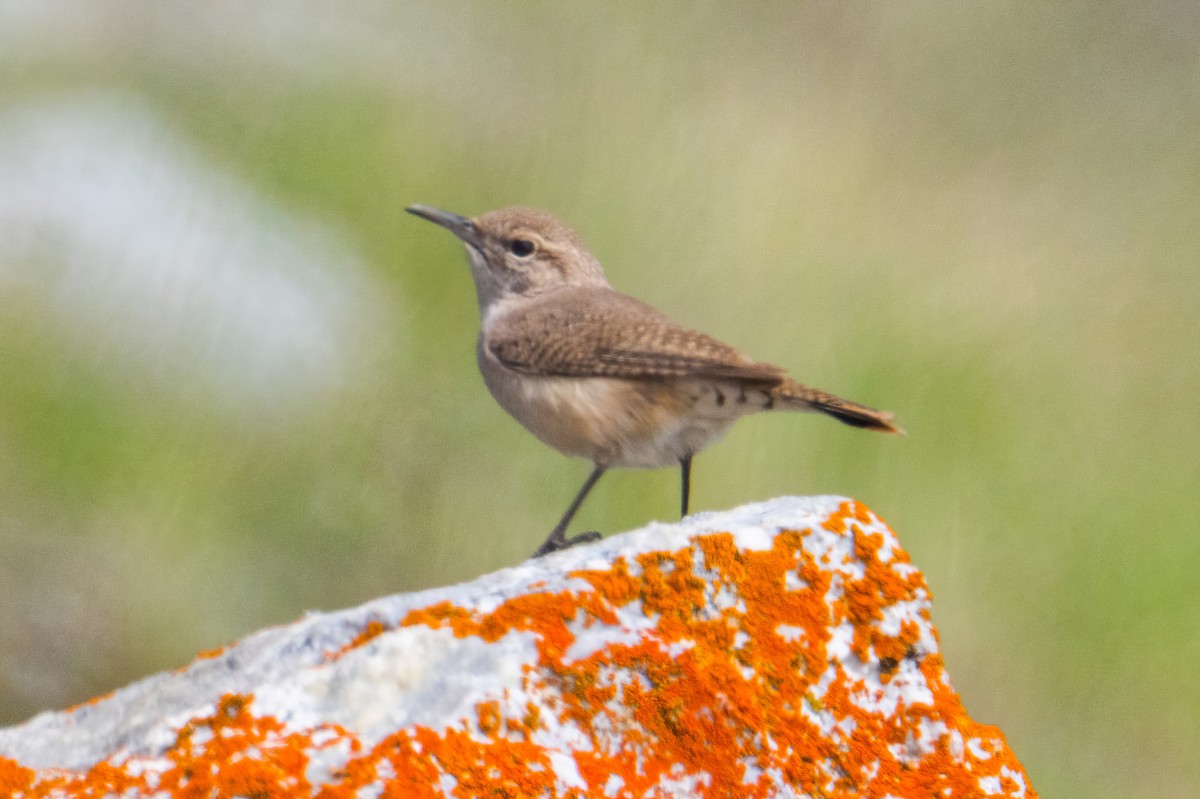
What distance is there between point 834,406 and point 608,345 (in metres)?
1.13

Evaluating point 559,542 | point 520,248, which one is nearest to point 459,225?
point 520,248

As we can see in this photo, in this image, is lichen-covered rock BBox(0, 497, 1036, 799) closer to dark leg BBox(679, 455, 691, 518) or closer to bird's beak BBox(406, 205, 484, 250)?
dark leg BBox(679, 455, 691, 518)

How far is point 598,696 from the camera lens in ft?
10.9

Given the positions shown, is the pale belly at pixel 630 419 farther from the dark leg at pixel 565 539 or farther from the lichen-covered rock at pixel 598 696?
the lichen-covered rock at pixel 598 696

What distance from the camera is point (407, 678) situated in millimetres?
3287

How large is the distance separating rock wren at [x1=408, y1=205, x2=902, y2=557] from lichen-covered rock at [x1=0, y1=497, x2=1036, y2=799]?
52.3 inches

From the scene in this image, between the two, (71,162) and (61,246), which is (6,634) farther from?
(71,162)

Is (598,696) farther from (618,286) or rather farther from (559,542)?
(618,286)

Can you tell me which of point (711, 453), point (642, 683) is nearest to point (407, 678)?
point (642, 683)

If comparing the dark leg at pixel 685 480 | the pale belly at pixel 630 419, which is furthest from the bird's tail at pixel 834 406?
the dark leg at pixel 685 480

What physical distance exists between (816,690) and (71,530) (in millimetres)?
4354

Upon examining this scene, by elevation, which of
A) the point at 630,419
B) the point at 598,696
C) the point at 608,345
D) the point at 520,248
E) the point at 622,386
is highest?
the point at 520,248

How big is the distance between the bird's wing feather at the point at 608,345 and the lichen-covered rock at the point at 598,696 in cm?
144

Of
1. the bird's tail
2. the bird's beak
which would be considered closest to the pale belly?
the bird's tail
